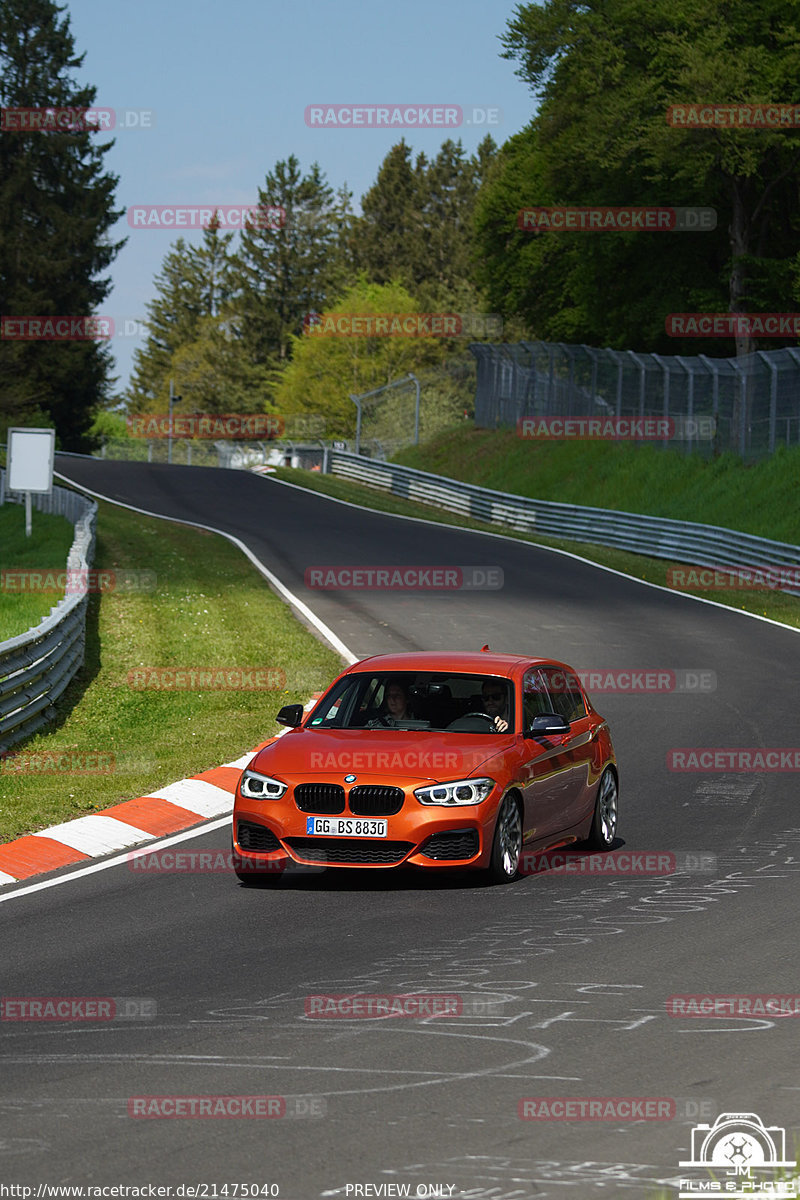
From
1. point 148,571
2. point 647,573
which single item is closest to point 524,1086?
point 148,571

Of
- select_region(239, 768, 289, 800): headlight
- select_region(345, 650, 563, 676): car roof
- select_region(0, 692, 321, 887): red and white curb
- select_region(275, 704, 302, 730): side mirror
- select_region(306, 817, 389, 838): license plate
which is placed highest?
select_region(345, 650, 563, 676): car roof

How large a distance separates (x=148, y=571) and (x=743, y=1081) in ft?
88.7

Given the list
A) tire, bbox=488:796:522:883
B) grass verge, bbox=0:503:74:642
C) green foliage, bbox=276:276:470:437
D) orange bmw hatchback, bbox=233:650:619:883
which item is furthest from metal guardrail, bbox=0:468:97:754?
green foliage, bbox=276:276:470:437

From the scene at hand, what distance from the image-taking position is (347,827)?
1048 cm

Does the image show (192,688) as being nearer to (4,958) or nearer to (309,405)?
(4,958)

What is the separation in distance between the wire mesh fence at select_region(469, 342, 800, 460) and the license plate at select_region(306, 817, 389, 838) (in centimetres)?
3588

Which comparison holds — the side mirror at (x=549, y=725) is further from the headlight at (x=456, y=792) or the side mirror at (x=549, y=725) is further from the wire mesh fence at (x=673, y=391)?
the wire mesh fence at (x=673, y=391)

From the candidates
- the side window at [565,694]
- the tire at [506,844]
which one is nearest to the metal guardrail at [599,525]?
the side window at [565,694]

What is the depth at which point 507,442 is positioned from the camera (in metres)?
67.6

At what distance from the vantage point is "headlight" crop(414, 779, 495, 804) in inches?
414

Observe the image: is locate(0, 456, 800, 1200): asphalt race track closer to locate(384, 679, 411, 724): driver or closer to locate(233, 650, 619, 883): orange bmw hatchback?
locate(233, 650, 619, 883): orange bmw hatchback

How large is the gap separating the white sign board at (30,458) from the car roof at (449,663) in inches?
773

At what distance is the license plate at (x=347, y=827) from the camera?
10438 millimetres

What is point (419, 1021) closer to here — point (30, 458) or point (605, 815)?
point (605, 815)
